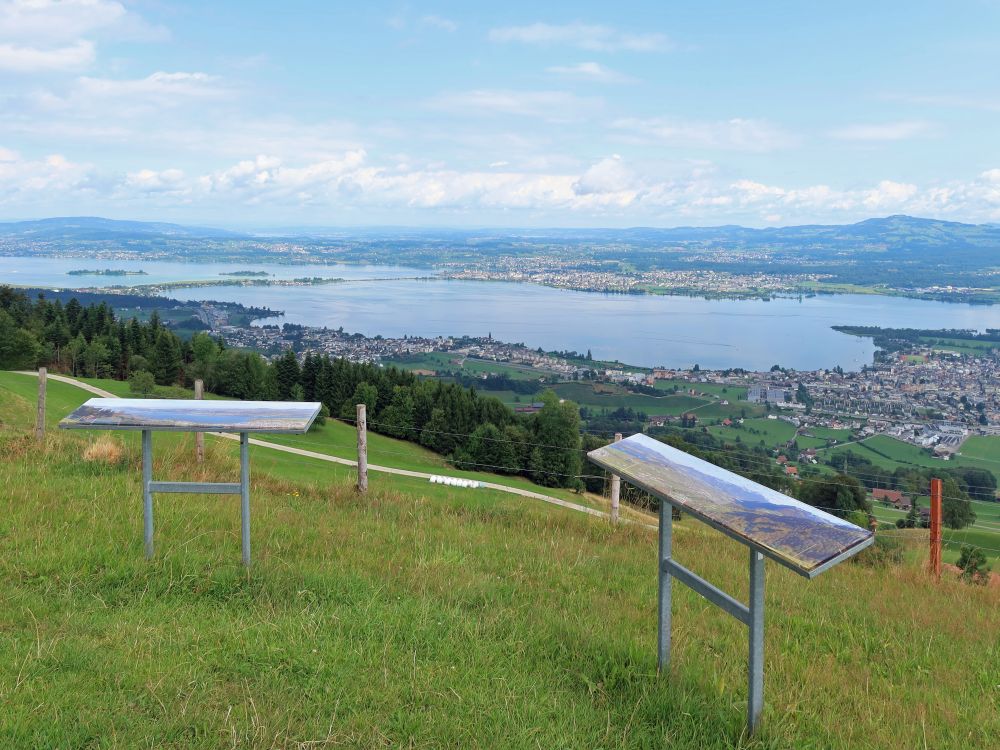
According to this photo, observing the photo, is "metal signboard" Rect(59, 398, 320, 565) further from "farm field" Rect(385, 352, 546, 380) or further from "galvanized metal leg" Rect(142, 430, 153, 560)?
"farm field" Rect(385, 352, 546, 380)

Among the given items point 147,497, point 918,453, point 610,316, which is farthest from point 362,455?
point 610,316

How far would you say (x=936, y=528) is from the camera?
23.3 feet

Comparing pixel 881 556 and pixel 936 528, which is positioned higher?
pixel 936 528

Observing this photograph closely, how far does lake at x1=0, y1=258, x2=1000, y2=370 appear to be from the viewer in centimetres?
7938

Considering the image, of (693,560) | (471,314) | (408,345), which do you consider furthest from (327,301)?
(693,560)

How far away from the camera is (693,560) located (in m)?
6.14

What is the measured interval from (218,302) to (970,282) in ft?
390

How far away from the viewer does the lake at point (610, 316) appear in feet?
260

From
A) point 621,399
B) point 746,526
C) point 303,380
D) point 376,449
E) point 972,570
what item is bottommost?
point 621,399

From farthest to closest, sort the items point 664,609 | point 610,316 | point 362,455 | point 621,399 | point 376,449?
point 610,316 < point 621,399 < point 376,449 < point 362,455 < point 664,609

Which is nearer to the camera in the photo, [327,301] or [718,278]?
[327,301]

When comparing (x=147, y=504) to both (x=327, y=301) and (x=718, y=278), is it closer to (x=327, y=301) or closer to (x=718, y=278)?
(x=327, y=301)

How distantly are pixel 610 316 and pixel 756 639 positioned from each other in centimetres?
10694

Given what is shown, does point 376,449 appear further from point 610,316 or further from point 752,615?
point 610,316
